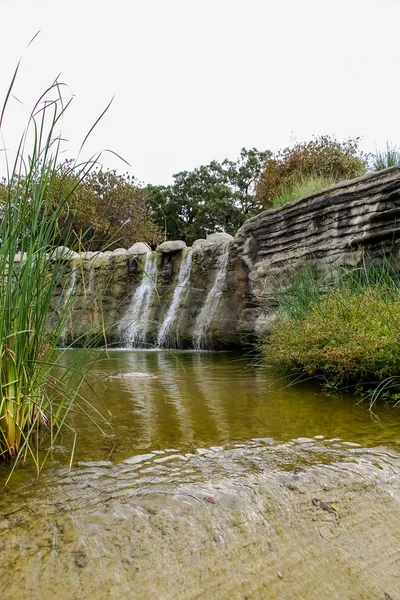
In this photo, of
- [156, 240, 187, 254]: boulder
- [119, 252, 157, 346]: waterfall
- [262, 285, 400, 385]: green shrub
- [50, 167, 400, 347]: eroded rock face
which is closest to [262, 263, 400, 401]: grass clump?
[262, 285, 400, 385]: green shrub

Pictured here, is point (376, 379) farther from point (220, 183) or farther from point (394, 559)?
point (220, 183)

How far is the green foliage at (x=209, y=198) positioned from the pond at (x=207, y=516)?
985 inches

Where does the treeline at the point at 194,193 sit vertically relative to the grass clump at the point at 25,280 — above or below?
above

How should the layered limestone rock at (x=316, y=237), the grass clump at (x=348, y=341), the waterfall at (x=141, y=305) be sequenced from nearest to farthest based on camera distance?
the grass clump at (x=348, y=341)
the layered limestone rock at (x=316, y=237)
the waterfall at (x=141, y=305)

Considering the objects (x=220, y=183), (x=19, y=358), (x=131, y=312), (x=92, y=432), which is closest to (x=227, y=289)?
(x=131, y=312)

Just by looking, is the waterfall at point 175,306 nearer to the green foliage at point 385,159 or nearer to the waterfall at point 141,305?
the waterfall at point 141,305

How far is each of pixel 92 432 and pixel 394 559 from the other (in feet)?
5.02

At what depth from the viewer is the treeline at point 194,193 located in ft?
7.74

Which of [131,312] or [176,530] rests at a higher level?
[131,312]

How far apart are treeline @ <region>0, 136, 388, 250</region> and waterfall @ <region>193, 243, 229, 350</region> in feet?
5.14

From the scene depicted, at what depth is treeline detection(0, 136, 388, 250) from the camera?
7.74 ft

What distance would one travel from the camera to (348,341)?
142 inches

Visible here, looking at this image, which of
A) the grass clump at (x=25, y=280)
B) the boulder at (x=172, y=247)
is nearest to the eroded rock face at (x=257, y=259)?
the boulder at (x=172, y=247)

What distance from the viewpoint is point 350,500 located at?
1.65m
